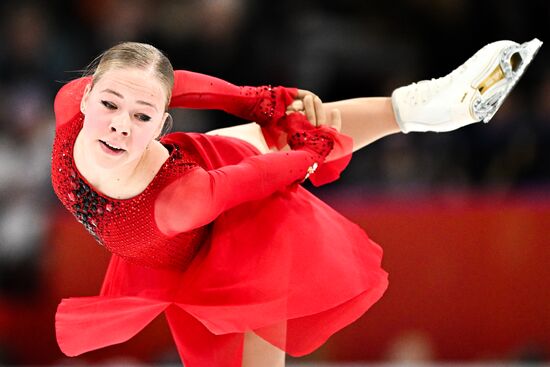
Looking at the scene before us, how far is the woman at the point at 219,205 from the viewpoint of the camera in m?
2.23

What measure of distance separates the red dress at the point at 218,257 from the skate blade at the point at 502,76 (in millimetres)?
566

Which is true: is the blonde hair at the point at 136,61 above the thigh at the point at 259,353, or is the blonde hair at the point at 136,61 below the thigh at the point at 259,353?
above

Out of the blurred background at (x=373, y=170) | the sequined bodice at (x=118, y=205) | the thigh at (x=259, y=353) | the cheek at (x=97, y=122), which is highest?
the cheek at (x=97, y=122)

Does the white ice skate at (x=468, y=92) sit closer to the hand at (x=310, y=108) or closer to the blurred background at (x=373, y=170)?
the hand at (x=310, y=108)

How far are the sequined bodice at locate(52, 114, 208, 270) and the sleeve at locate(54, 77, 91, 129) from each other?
0.08ft

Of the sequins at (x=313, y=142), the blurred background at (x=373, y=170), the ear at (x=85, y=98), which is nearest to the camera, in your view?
the ear at (x=85, y=98)

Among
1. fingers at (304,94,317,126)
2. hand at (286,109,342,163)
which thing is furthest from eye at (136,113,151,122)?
fingers at (304,94,317,126)

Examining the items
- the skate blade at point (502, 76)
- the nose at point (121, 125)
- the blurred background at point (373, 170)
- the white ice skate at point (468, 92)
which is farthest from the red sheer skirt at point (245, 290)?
the blurred background at point (373, 170)

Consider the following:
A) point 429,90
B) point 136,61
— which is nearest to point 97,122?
point 136,61

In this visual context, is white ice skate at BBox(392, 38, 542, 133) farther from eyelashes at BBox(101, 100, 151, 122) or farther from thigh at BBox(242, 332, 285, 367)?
eyelashes at BBox(101, 100, 151, 122)

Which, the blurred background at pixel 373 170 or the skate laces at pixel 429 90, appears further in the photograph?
the blurred background at pixel 373 170

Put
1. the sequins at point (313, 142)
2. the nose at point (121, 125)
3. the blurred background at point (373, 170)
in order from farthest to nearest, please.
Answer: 1. the blurred background at point (373, 170)
2. the sequins at point (313, 142)
3. the nose at point (121, 125)

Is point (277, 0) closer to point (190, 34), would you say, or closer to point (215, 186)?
point (190, 34)

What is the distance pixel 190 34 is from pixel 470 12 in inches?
61.9
